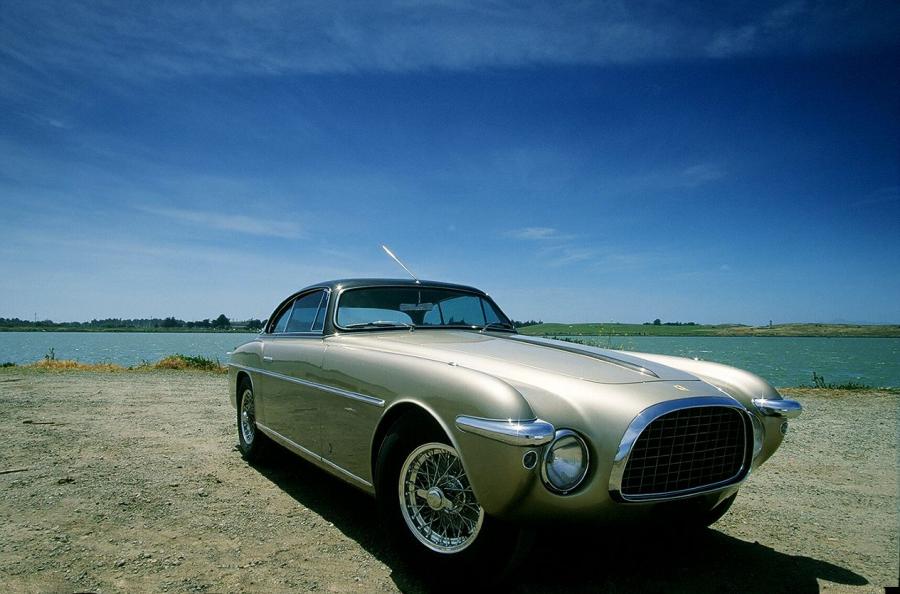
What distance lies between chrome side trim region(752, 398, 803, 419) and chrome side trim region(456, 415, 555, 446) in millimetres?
1745

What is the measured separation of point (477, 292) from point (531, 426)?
2.93m

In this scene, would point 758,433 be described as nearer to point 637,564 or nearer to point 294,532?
point 637,564

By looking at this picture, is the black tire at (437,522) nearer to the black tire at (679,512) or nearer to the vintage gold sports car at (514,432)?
the vintage gold sports car at (514,432)

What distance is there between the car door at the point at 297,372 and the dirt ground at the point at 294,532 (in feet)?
1.85

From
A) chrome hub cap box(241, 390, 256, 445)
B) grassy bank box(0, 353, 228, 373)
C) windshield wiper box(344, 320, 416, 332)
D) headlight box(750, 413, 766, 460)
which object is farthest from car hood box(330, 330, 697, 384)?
Answer: grassy bank box(0, 353, 228, 373)

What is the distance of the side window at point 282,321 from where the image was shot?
5.51 meters

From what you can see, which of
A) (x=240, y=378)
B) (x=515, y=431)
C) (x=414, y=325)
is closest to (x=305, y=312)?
(x=414, y=325)

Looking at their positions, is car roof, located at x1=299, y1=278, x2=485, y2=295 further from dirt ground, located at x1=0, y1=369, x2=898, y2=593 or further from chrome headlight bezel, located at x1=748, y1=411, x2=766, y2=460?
chrome headlight bezel, located at x1=748, y1=411, x2=766, y2=460

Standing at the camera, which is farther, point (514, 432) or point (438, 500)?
point (438, 500)

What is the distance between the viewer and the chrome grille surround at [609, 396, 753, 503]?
248cm

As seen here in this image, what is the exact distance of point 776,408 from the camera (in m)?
3.30

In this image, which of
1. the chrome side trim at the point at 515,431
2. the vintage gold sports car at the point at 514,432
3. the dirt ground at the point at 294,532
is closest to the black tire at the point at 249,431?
the dirt ground at the point at 294,532

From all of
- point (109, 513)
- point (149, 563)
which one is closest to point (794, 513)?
point (149, 563)

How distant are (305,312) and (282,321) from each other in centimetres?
70
